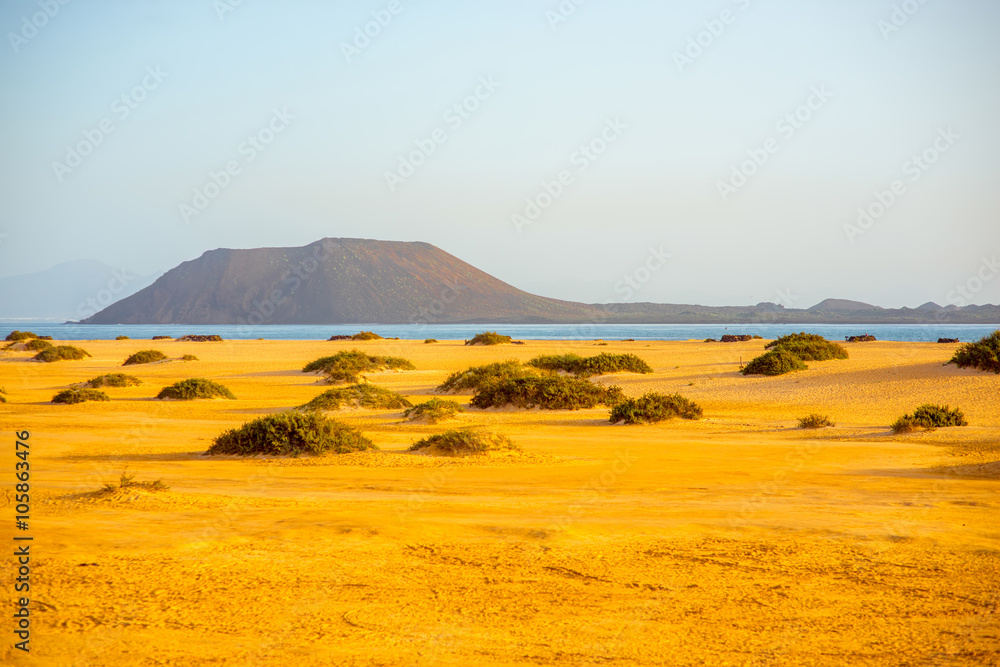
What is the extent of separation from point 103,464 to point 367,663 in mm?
9093

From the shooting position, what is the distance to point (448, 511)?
886 cm

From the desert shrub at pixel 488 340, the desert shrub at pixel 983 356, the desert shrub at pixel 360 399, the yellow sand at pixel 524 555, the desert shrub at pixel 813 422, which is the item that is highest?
the desert shrub at pixel 488 340

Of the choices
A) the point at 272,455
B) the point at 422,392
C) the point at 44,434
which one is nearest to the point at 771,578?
the point at 272,455

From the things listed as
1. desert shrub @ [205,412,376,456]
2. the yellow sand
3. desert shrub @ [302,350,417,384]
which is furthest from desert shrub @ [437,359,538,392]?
desert shrub @ [205,412,376,456]

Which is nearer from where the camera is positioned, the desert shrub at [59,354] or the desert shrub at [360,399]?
the desert shrub at [360,399]

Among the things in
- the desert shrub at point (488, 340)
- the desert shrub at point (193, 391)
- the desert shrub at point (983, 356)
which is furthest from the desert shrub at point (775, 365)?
the desert shrub at point (488, 340)

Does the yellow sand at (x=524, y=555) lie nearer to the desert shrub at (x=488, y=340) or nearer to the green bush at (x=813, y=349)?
the green bush at (x=813, y=349)

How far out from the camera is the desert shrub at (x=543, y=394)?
857 inches

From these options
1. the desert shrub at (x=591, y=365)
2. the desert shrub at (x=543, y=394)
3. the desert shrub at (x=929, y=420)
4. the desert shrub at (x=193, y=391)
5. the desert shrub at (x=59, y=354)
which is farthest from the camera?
the desert shrub at (x=59, y=354)

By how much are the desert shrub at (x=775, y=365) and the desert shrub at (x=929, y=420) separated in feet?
35.5

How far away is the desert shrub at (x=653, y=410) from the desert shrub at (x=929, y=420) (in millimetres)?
4350

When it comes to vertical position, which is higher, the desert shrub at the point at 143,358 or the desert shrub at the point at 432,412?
the desert shrub at the point at 143,358

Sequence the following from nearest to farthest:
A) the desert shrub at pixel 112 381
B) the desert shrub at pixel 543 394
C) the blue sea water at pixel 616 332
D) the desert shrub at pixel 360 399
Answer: the desert shrub at pixel 360 399, the desert shrub at pixel 543 394, the desert shrub at pixel 112 381, the blue sea water at pixel 616 332

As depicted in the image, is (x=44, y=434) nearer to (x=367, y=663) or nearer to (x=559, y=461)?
(x=559, y=461)
